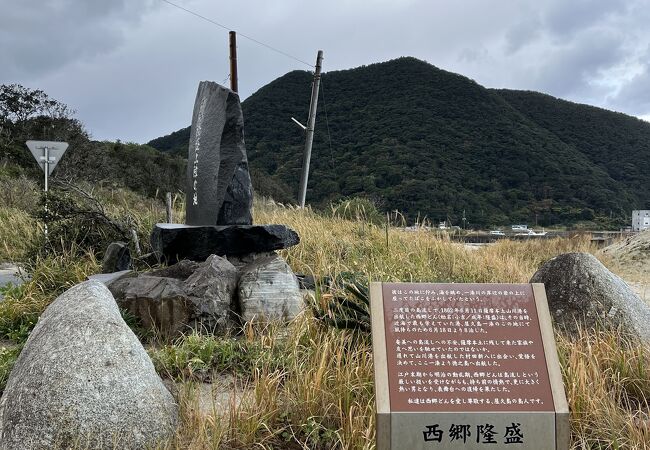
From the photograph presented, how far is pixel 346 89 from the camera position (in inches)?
2280

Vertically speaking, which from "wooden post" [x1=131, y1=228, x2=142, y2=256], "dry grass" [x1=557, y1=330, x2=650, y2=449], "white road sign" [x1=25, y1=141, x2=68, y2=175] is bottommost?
"dry grass" [x1=557, y1=330, x2=650, y2=449]

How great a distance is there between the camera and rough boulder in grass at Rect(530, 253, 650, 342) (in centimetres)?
497

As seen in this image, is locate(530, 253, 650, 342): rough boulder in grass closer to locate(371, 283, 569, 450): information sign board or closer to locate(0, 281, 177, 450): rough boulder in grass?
locate(371, 283, 569, 450): information sign board

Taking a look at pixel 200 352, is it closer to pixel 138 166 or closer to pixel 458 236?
pixel 458 236

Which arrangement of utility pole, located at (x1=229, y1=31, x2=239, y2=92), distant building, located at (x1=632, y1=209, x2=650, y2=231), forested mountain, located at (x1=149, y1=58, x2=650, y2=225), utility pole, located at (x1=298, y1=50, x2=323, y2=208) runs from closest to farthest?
1. utility pole, located at (x1=229, y1=31, x2=239, y2=92)
2. utility pole, located at (x1=298, y1=50, x2=323, y2=208)
3. distant building, located at (x1=632, y1=209, x2=650, y2=231)
4. forested mountain, located at (x1=149, y1=58, x2=650, y2=225)

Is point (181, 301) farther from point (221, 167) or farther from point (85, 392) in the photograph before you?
point (221, 167)

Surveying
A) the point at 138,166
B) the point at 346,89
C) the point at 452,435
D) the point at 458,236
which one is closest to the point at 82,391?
the point at 452,435

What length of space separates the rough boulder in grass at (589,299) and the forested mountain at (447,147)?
75.6 ft

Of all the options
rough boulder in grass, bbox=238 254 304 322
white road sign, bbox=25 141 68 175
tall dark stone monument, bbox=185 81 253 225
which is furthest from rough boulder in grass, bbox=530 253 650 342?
white road sign, bbox=25 141 68 175

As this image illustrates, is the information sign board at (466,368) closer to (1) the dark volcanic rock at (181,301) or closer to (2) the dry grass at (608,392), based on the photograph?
(2) the dry grass at (608,392)

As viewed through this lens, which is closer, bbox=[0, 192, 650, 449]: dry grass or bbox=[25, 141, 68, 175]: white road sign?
bbox=[0, 192, 650, 449]: dry grass

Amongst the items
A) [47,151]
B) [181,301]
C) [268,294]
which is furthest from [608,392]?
[47,151]

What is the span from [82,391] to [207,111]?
515 centimetres

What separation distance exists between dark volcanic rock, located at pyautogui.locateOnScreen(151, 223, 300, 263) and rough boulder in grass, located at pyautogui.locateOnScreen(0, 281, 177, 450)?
325cm
